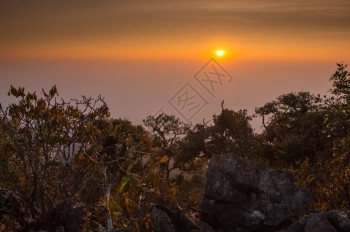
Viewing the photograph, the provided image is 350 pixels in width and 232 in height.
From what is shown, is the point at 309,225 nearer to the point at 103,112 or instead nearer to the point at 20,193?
the point at 103,112

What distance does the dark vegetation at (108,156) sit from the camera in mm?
11336

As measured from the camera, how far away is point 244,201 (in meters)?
15.3

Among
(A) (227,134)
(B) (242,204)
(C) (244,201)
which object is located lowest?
(B) (242,204)

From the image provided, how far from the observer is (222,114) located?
39.0 m

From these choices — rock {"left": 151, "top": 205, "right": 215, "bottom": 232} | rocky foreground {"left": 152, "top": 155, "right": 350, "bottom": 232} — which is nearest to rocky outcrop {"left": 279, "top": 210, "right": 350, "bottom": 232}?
rocky foreground {"left": 152, "top": 155, "right": 350, "bottom": 232}

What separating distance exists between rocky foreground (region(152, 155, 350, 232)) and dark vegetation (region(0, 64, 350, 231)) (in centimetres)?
131

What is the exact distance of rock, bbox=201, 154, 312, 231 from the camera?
15.0 metres

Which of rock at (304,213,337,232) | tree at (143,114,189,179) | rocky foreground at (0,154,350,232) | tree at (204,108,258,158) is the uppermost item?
tree at (143,114,189,179)

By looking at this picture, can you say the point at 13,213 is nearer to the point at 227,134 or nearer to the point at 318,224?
the point at 318,224

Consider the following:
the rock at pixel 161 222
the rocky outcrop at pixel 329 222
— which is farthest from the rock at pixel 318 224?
the rock at pixel 161 222

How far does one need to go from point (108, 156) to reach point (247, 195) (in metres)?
5.53

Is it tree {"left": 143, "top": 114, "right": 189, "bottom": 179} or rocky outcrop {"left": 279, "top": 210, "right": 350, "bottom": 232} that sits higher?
tree {"left": 143, "top": 114, "right": 189, "bottom": 179}

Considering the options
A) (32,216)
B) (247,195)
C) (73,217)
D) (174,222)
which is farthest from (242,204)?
(32,216)

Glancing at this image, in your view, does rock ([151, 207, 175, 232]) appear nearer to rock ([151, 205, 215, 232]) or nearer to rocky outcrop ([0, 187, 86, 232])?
rock ([151, 205, 215, 232])
